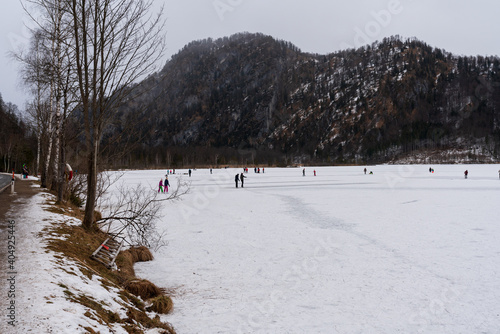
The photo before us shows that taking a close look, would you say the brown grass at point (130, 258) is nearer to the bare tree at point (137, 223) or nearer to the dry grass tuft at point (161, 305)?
the bare tree at point (137, 223)

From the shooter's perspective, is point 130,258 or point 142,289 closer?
point 142,289

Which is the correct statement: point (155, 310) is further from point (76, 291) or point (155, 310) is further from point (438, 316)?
point (438, 316)

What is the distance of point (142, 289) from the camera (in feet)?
19.0

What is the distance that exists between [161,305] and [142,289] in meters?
0.69

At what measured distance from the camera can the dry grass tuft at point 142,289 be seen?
571cm

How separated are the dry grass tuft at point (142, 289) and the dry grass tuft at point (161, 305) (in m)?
0.37

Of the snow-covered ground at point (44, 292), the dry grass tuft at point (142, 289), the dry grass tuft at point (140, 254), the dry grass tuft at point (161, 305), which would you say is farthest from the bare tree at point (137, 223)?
the dry grass tuft at point (161, 305)

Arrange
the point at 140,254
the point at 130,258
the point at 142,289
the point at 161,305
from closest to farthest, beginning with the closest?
the point at 161,305
the point at 142,289
the point at 130,258
the point at 140,254

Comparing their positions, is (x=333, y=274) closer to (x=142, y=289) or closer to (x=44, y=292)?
(x=142, y=289)

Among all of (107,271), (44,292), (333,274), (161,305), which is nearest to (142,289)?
(161,305)

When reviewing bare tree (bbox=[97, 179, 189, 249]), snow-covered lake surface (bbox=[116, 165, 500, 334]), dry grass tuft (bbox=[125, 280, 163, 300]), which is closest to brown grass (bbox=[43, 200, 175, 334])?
dry grass tuft (bbox=[125, 280, 163, 300])

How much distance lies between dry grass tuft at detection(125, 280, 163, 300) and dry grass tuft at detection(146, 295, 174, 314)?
0.37 metres

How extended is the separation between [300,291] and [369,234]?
544 cm

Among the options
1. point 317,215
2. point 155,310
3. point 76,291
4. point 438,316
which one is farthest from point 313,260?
point 317,215
